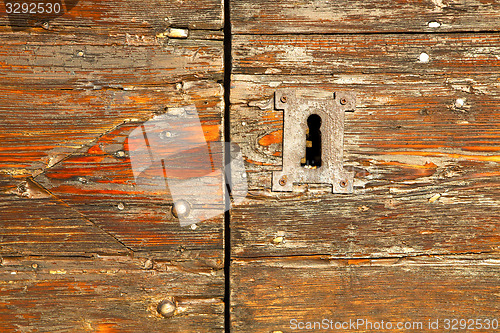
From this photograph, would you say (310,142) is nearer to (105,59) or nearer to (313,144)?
(313,144)

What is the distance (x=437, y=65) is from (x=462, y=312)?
0.75m

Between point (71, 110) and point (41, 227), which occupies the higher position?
point (71, 110)

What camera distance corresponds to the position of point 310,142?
36.0 inches

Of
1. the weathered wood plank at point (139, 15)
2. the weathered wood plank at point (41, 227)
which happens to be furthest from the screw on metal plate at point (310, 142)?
the weathered wood plank at point (41, 227)

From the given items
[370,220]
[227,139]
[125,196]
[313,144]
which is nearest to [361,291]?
[370,220]

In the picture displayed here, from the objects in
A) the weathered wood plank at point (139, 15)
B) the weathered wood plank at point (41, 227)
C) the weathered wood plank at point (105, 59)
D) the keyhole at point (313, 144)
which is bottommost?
the weathered wood plank at point (41, 227)

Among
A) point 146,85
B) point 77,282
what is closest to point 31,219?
point 77,282

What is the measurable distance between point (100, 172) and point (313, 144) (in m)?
0.63

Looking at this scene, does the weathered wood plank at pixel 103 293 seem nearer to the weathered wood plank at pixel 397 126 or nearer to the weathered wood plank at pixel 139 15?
the weathered wood plank at pixel 397 126

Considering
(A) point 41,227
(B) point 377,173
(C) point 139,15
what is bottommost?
(A) point 41,227

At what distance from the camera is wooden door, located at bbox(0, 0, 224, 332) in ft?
2.85

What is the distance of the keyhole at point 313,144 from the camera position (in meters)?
0.91

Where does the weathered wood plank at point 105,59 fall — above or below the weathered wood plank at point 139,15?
below

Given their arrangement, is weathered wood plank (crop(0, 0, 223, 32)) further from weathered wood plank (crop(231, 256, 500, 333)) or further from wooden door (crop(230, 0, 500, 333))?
weathered wood plank (crop(231, 256, 500, 333))
